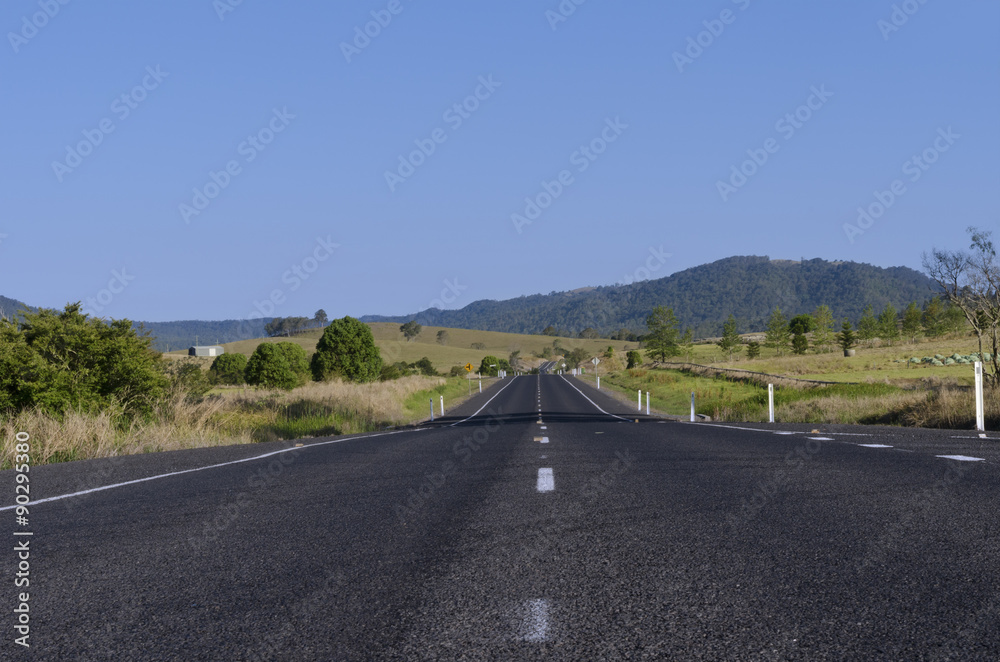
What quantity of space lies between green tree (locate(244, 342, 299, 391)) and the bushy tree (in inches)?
1803

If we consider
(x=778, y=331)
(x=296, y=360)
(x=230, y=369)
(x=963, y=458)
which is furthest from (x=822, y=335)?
(x=963, y=458)

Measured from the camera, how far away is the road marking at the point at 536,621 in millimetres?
3426

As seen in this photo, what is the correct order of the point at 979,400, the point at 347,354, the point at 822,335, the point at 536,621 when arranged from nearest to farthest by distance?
the point at 536,621 < the point at 979,400 < the point at 347,354 < the point at 822,335

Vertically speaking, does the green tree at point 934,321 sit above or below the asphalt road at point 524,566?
above

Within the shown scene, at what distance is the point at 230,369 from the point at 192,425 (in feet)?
238

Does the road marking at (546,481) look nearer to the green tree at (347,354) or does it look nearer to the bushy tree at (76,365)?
the bushy tree at (76,365)

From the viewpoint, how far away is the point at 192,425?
1925 cm

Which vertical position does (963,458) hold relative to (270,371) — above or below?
above

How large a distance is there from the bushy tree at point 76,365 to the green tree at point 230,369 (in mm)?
68569

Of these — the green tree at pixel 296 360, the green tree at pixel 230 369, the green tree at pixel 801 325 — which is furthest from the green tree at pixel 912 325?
the green tree at pixel 230 369

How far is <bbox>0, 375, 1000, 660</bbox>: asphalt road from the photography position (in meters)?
3.36

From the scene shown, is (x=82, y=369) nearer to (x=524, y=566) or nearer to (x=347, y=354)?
(x=524, y=566)

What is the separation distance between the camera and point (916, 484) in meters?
7.24

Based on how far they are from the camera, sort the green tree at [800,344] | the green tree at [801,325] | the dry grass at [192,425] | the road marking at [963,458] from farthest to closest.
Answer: the green tree at [801,325]
the green tree at [800,344]
the dry grass at [192,425]
the road marking at [963,458]
